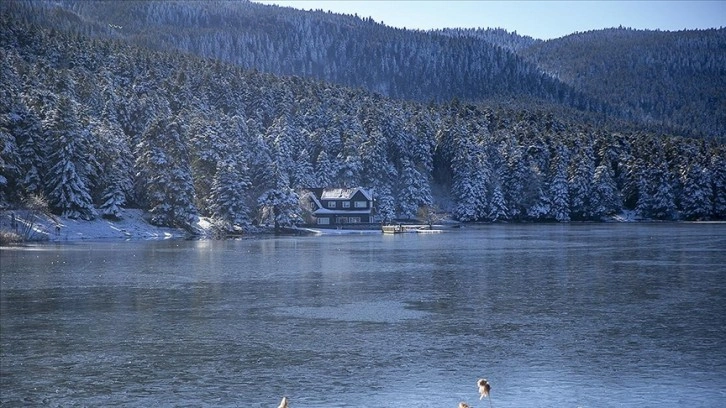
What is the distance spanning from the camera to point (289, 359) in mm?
25484

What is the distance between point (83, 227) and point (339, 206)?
5042 centimetres

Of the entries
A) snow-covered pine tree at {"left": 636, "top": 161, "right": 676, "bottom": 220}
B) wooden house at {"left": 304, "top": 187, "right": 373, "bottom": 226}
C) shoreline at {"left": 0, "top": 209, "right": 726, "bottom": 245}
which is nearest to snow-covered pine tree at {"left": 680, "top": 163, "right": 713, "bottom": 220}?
snow-covered pine tree at {"left": 636, "top": 161, "right": 676, "bottom": 220}

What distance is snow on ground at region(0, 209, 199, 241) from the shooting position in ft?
272

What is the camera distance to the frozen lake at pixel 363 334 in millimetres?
21469

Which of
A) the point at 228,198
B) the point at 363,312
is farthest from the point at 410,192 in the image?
the point at 363,312

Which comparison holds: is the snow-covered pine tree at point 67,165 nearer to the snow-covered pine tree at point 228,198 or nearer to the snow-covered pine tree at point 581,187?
the snow-covered pine tree at point 228,198

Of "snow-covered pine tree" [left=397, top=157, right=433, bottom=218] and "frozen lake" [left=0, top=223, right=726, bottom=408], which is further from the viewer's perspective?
"snow-covered pine tree" [left=397, top=157, right=433, bottom=218]

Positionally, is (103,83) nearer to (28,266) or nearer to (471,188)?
(471,188)

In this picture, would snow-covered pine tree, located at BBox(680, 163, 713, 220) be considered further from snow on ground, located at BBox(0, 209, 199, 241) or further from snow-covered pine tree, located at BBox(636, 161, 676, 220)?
snow on ground, located at BBox(0, 209, 199, 241)

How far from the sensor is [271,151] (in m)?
128

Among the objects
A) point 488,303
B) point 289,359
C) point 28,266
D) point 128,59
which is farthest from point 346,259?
point 128,59

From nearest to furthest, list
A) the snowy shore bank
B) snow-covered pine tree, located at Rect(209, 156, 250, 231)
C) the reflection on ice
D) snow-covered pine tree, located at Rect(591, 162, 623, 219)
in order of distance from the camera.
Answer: the reflection on ice, the snowy shore bank, snow-covered pine tree, located at Rect(209, 156, 250, 231), snow-covered pine tree, located at Rect(591, 162, 623, 219)

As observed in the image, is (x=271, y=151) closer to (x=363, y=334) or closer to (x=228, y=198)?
(x=228, y=198)

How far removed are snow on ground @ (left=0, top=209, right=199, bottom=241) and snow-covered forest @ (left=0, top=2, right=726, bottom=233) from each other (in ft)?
4.03
